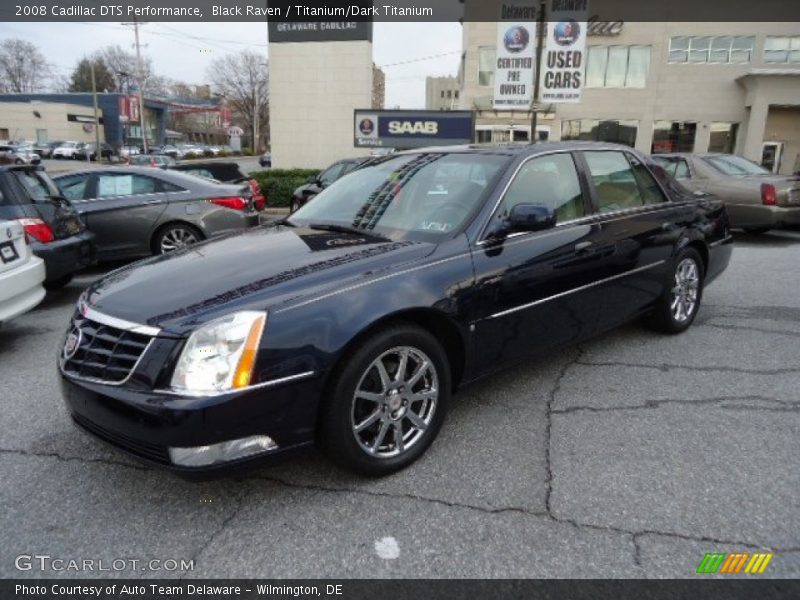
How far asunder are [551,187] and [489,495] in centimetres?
203

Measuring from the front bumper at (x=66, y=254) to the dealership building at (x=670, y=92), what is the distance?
26143mm

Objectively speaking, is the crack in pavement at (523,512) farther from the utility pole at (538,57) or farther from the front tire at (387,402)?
the utility pole at (538,57)

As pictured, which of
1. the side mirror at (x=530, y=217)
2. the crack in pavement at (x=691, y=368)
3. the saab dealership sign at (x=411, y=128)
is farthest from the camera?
the saab dealership sign at (x=411, y=128)

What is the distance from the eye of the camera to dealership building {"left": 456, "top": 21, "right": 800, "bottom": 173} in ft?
97.0

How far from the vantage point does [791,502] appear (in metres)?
2.64

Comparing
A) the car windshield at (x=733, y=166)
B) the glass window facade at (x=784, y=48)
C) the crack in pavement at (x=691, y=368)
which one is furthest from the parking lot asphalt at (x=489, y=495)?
the glass window facade at (x=784, y=48)

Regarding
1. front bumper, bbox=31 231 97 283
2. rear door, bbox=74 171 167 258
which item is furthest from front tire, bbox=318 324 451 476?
rear door, bbox=74 171 167 258

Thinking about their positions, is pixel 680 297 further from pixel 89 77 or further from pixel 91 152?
pixel 89 77

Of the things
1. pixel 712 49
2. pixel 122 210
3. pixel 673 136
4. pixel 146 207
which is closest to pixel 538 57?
pixel 146 207

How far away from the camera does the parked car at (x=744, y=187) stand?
31.6ft

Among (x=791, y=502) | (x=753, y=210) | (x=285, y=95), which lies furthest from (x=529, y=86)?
(x=791, y=502)

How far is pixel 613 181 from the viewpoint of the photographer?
4.29m

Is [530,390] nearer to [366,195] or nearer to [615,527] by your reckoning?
[615,527]

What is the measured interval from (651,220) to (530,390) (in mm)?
1678
